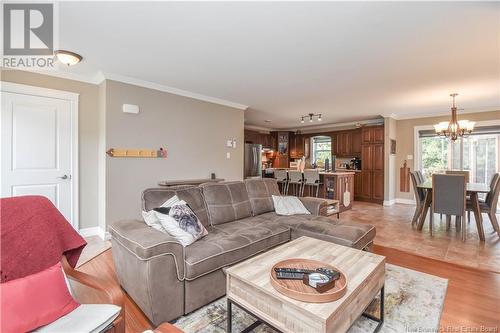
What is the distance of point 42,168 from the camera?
11.0 feet

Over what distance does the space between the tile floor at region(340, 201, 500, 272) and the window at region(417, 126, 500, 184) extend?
4.63ft

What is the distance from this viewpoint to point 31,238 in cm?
136

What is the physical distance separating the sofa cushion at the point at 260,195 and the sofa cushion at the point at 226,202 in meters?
0.09

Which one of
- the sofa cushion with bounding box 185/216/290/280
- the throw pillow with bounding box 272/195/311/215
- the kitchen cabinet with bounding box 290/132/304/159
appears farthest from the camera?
the kitchen cabinet with bounding box 290/132/304/159

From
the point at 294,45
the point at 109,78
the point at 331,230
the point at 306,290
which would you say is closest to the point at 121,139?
the point at 109,78

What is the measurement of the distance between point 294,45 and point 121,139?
268 centimetres

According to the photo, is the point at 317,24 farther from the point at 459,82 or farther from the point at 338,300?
the point at 459,82

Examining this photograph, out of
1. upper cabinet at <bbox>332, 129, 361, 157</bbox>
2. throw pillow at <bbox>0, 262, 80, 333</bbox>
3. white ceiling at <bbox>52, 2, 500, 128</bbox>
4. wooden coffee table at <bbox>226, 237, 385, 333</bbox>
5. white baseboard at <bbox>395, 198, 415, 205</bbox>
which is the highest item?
white ceiling at <bbox>52, 2, 500, 128</bbox>

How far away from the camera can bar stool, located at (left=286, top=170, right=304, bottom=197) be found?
6.27 meters

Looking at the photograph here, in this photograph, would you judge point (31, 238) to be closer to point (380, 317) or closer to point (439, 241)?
point (380, 317)

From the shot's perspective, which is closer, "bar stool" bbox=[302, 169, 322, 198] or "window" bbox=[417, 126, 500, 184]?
"window" bbox=[417, 126, 500, 184]

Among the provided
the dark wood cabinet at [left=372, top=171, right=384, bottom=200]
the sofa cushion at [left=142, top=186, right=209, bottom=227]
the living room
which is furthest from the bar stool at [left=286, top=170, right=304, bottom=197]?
the sofa cushion at [left=142, top=186, right=209, bottom=227]

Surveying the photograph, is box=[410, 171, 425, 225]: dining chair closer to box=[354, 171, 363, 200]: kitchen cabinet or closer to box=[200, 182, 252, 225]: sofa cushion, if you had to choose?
box=[354, 171, 363, 200]: kitchen cabinet

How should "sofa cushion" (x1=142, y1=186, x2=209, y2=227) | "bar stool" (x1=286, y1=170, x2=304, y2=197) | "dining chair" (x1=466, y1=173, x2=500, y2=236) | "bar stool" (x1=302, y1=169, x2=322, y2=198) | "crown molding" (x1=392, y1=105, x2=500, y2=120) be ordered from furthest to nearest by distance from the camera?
"bar stool" (x1=286, y1=170, x2=304, y2=197) < "bar stool" (x1=302, y1=169, x2=322, y2=198) < "crown molding" (x1=392, y1=105, x2=500, y2=120) < "dining chair" (x1=466, y1=173, x2=500, y2=236) < "sofa cushion" (x1=142, y1=186, x2=209, y2=227)
